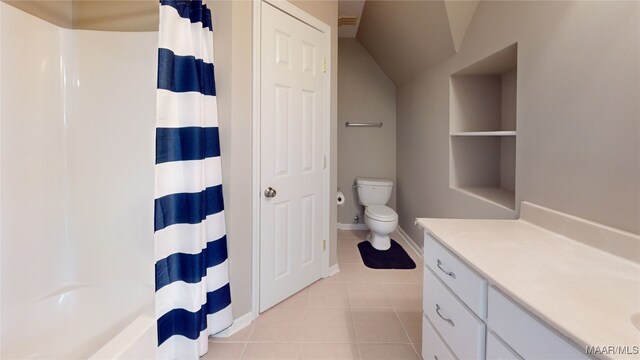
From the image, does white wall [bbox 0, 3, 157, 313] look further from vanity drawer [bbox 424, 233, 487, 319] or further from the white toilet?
the white toilet

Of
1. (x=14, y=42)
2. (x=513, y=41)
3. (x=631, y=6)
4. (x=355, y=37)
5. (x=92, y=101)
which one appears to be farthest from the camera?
(x=355, y=37)

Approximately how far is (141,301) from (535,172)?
2.22 metres

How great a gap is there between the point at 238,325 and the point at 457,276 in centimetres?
134

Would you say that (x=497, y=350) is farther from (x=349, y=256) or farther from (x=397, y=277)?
(x=349, y=256)

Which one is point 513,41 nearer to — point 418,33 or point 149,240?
point 418,33

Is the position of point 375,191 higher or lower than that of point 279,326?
higher

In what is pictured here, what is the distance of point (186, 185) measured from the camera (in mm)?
1335

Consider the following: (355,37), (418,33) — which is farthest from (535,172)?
(355,37)

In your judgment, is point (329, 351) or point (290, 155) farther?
point (290, 155)

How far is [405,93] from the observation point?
127 inches

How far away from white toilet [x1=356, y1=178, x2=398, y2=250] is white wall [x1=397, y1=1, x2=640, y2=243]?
100 cm

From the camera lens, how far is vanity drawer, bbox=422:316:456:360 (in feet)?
3.51

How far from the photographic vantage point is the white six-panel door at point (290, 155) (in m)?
1.79

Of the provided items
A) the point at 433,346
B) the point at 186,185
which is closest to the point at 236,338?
the point at 186,185
